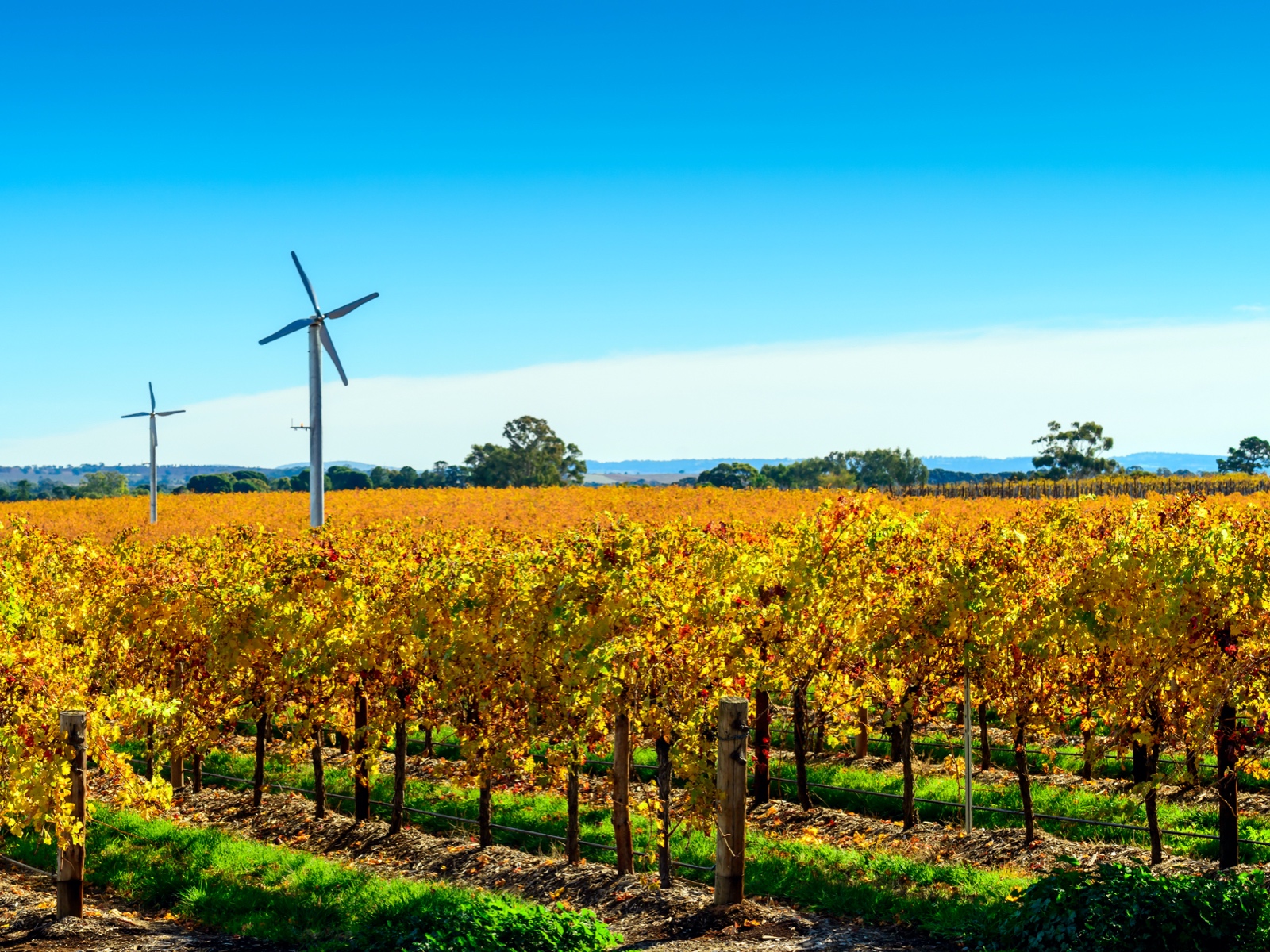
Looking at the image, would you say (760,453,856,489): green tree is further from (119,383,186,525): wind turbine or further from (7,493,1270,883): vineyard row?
(7,493,1270,883): vineyard row

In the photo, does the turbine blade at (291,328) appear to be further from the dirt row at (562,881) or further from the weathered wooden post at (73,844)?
the weathered wooden post at (73,844)

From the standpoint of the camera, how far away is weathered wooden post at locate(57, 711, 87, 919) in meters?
11.5

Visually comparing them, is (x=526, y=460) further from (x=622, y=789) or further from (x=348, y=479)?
(x=622, y=789)

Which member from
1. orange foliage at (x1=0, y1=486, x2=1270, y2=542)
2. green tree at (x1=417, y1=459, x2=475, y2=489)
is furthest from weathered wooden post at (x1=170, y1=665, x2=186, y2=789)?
green tree at (x1=417, y1=459, x2=475, y2=489)

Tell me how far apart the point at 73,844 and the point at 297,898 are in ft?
8.65

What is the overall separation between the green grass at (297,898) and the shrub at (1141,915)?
4292mm

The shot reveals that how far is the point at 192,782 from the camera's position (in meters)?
19.4

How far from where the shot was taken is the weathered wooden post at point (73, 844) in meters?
11.5

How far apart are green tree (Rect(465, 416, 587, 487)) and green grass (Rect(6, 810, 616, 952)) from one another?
9467 centimetres

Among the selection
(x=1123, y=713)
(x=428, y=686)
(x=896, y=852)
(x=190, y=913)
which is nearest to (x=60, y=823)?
(x=190, y=913)

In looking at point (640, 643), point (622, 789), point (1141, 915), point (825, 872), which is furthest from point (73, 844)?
point (1141, 915)

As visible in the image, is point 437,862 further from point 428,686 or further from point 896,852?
point 896,852

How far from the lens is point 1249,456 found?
139500 millimetres

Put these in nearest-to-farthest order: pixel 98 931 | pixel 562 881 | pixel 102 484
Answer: pixel 98 931 < pixel 562 881 < pixel 102 484
